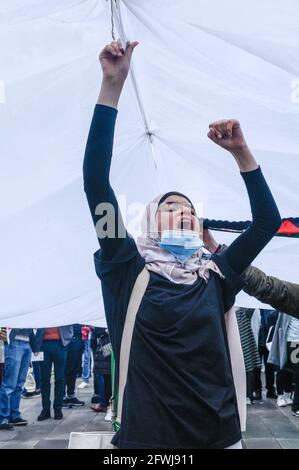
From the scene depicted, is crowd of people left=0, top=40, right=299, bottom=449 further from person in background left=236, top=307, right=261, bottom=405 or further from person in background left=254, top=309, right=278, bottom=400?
person in background left=254, top=309, right=278, bottom=400

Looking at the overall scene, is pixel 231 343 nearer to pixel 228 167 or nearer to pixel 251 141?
pixel 251 141

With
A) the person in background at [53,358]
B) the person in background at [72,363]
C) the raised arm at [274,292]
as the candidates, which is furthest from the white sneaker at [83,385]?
the raised arm at [274,292]

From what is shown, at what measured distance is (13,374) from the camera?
260 inches

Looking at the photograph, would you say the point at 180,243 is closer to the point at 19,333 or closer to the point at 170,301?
the point at 170,301

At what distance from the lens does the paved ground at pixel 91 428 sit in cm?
566

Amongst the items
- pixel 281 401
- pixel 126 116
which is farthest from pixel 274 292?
pixel 281 401

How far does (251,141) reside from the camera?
3385 millimetres

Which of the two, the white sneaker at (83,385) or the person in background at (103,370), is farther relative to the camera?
the white sneaker at (83,385)

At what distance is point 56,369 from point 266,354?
4141mm

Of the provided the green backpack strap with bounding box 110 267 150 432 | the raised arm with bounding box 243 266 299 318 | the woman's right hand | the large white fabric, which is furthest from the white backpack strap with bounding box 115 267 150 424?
the large white fabric

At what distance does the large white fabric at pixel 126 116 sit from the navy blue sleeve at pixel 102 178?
113 centimetres

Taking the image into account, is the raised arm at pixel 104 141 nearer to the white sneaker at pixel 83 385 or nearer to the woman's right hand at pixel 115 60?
the woman's right hand at pixel 115 60

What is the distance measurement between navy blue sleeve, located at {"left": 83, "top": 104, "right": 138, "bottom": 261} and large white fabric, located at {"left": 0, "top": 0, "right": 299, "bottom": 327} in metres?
1.13

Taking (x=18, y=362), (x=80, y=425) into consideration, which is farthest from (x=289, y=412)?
(x=18, y=362)
